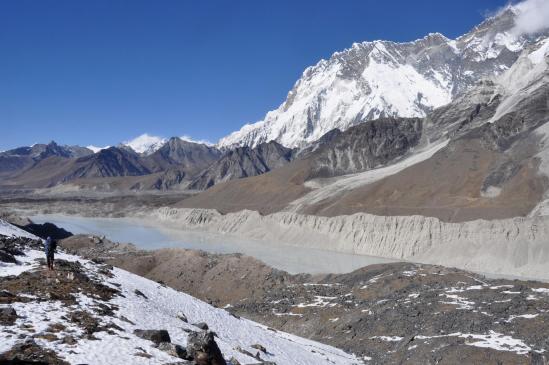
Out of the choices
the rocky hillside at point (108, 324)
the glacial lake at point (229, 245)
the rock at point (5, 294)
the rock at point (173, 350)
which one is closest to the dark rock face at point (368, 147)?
the glacial lake at point (229, 245)

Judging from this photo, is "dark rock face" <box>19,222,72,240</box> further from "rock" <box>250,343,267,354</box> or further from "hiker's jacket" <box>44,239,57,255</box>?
Result: "rock" <box>250,343,267,354</box>

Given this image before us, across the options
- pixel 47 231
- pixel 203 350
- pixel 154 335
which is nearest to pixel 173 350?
pixel 203 350

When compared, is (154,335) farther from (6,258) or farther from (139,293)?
(6,258)

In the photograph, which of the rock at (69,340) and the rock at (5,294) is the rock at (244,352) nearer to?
the rock at (69,340)

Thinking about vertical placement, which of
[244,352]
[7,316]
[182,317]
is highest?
[7,316]

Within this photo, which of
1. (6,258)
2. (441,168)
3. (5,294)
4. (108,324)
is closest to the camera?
(108,324)
